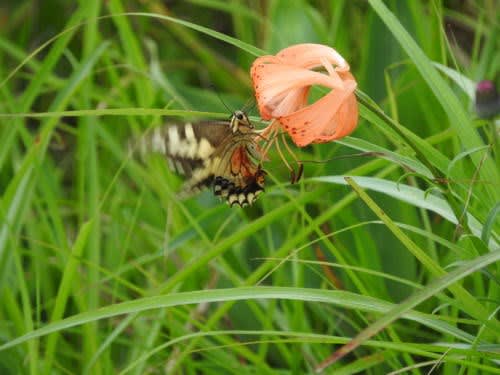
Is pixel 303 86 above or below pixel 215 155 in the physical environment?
above

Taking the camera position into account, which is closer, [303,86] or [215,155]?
[303,86]

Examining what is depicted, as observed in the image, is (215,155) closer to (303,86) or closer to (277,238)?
(303,86)

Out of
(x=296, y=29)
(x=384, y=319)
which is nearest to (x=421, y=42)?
(x=296, y=29)

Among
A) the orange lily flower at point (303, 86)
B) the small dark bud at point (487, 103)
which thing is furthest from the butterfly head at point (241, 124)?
the small dark bud at point (487, 103)

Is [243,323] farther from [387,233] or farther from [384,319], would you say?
[384,319]

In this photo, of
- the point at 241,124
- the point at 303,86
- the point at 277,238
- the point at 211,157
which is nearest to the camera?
the point at 303,86

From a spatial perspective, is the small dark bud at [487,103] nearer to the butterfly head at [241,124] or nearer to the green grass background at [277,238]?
the green grass background at [277,238]

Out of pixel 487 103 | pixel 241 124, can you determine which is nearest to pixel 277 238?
pixel 241 124

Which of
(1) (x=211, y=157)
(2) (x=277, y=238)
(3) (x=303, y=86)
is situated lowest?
(2) (x=277, y=238)
